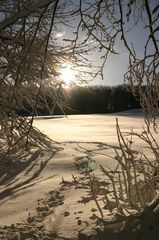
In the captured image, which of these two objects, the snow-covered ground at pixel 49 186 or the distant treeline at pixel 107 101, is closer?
the snow-covered ground at pixel 49 186

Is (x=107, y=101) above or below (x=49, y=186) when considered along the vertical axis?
above

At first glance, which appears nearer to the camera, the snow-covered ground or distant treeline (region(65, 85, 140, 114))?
the snow-covered ground

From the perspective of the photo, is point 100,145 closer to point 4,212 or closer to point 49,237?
point 4,212

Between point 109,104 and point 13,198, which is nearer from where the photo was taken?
point 13,198

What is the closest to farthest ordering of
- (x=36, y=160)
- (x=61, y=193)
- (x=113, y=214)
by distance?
(x=113, y=214) → (x=61, y=193) → (x=36, y=160)

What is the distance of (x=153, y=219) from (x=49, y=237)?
0.82m

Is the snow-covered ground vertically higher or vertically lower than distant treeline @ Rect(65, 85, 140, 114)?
lower

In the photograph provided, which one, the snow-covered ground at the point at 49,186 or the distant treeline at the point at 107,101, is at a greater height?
the distant treeline at the point at 107,101

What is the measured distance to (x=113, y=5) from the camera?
466cm

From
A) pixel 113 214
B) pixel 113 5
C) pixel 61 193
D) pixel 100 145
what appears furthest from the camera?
pixel 100 145

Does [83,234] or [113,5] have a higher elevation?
[113,5]

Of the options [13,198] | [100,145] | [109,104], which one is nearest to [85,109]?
[109,104]

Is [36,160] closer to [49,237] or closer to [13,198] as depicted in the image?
[13,198]

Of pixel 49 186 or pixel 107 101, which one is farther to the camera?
pixel 107 101
